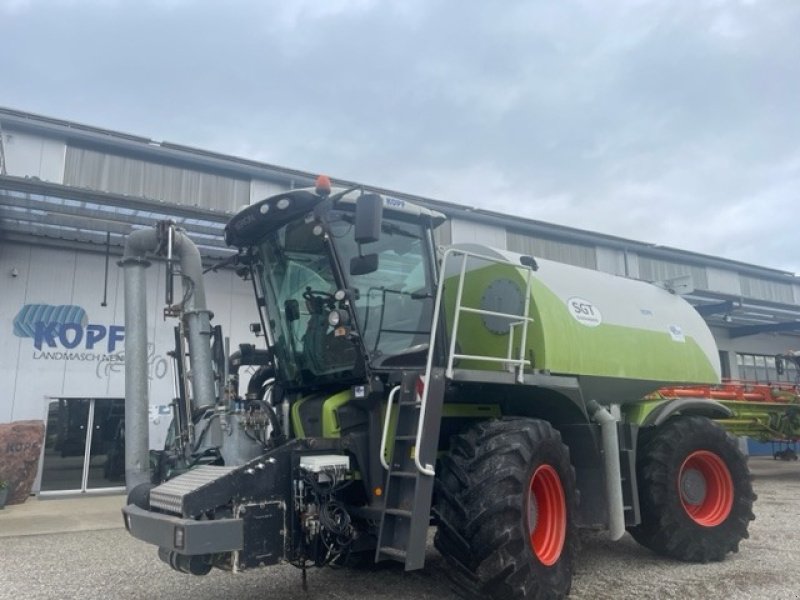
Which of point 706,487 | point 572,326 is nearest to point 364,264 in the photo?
point 572,326

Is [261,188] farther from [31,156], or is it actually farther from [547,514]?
[547,514]

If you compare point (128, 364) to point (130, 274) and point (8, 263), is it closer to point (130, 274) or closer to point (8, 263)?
point (130, 274)

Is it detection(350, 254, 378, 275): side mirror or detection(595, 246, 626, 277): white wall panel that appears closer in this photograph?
detection(350, 254, 378, 275): side mirror

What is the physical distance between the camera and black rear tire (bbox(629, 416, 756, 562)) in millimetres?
6578

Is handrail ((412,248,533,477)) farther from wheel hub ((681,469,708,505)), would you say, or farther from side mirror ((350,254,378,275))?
wheel hub ((681,469,708,505))

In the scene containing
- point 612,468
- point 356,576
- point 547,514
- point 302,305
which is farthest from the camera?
point 356,576

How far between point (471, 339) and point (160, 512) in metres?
3.11

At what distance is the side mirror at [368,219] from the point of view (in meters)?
4.68

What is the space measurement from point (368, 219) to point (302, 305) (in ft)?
4.33

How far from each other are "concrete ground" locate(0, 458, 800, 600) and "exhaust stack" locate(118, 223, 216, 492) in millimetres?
1205

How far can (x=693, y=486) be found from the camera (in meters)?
7.10

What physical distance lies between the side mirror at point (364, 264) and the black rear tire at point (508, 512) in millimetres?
1459

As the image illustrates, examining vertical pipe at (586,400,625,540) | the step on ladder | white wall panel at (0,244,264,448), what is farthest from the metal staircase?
white wall panel at (0,244,264,448)

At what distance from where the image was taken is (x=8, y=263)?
43.6 ft
